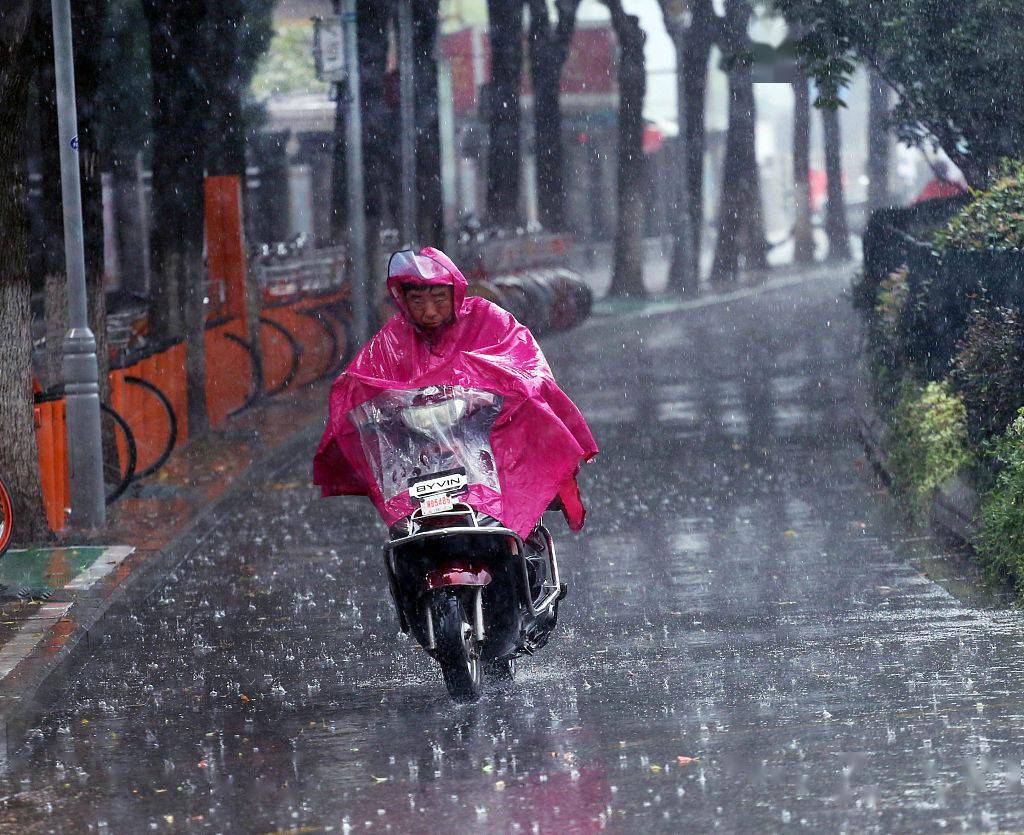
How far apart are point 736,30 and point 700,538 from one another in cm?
1464

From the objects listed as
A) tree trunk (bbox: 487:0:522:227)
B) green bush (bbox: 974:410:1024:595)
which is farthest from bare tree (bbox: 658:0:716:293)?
green bush (bbox: 974:410:1024:595)

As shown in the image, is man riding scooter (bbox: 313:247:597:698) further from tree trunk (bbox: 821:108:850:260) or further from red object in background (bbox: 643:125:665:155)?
red object in background (bbox: 643:125:665:155)

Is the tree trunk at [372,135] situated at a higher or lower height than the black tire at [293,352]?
higher

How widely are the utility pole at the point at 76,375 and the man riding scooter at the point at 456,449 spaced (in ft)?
16.7

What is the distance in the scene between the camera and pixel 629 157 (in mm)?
39625

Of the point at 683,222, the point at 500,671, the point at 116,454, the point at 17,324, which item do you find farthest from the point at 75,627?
the point at 683,222

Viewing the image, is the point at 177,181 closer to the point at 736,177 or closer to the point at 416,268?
the point at 416,268

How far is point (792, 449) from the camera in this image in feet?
51.3

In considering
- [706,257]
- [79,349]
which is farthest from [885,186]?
[79,349]

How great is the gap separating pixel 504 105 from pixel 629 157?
543 centimetres

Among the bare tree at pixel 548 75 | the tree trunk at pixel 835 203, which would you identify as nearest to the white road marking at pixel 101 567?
the bare tree at pixel 548 75

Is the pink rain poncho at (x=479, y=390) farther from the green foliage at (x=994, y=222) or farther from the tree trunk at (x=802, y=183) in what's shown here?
the tree trunk at (x=802, y=183)

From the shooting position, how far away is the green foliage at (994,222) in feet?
40.7

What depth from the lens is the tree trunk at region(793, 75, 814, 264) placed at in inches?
2108
